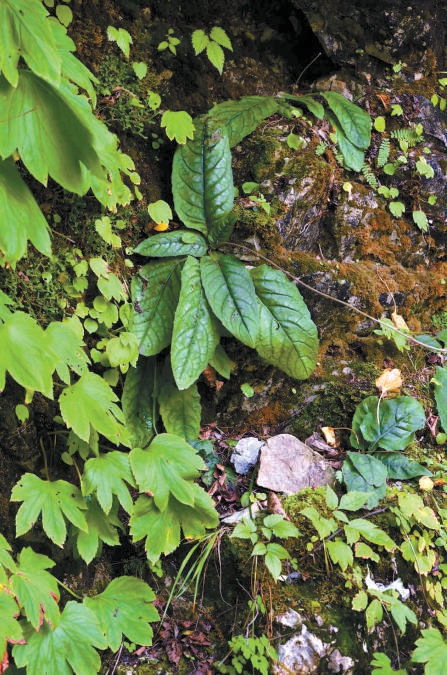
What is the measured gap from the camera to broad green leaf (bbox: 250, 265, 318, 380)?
2.49 m

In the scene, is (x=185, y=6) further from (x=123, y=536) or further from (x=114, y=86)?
(x=123, y=536)

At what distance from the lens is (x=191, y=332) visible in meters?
2.36

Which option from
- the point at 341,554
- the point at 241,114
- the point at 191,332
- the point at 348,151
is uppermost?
the point at 241,114

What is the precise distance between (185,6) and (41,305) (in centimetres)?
194

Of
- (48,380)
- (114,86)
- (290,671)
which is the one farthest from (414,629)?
(114,86)

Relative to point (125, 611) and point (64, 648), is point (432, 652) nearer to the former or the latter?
point (125, 611)

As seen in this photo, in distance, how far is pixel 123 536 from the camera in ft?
8.22

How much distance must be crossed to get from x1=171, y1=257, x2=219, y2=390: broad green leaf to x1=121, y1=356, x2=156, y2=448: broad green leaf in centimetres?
27

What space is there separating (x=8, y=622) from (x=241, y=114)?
8.32ft

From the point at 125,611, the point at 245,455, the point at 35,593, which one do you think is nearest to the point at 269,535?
the point at 245,455

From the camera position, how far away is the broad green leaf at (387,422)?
264 cm

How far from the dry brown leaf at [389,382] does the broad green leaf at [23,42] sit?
2.24 m

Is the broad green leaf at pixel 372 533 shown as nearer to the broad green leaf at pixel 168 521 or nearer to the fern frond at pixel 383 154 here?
the broad green leaf at pixel 168 521

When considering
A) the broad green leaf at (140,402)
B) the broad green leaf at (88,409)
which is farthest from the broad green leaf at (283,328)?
the broad green leaf at (88,409)
